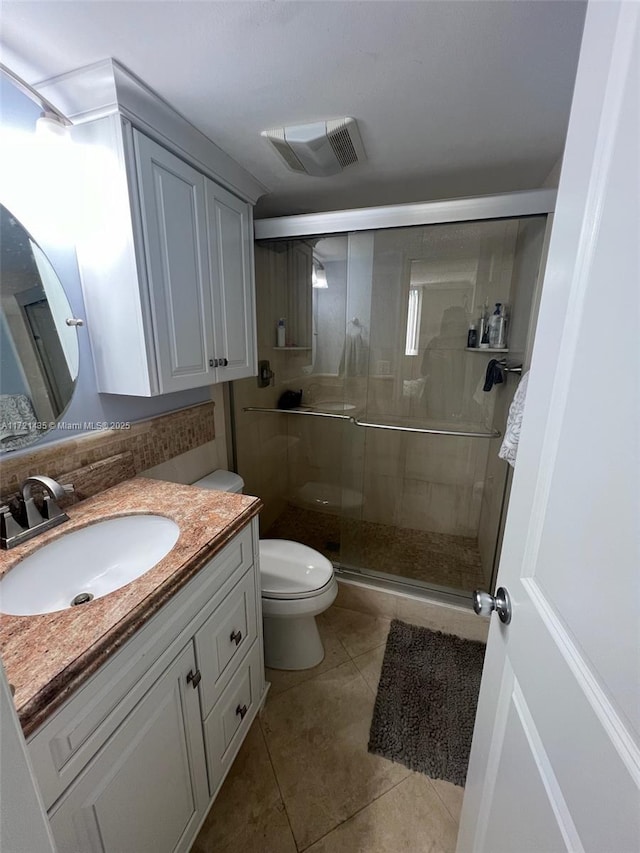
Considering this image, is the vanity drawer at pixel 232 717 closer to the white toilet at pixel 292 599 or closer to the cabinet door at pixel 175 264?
the white toilet at pixel 292 599

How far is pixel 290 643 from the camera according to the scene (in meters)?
1.53

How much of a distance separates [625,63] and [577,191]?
130mm

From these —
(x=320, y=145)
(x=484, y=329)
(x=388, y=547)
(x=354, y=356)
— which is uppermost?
(x=320, y=145)

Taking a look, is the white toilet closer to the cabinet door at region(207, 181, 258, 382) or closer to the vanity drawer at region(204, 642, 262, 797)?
the vanity drawer at region(204, 642, 262, 797)

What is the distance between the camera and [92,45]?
2.77 ft

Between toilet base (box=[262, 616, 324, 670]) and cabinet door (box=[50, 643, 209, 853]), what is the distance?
0.58 metres

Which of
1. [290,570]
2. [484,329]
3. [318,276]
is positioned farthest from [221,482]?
[484,329]

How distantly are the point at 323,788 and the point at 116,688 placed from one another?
94 centimetres

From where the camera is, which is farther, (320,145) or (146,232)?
(320,145)

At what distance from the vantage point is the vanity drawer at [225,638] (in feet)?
3.06

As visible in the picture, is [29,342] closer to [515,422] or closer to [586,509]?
[586,509]

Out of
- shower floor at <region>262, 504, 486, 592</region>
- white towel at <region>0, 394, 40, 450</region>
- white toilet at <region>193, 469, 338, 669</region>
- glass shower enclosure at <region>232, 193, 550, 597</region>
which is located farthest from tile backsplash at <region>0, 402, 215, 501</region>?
shower floor at <region>262, 504, 486, 592</region>

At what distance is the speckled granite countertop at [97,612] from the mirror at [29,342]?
11.9 inches

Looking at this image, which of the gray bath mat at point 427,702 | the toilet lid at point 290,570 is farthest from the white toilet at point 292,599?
the gray bath mat at point 427,702
